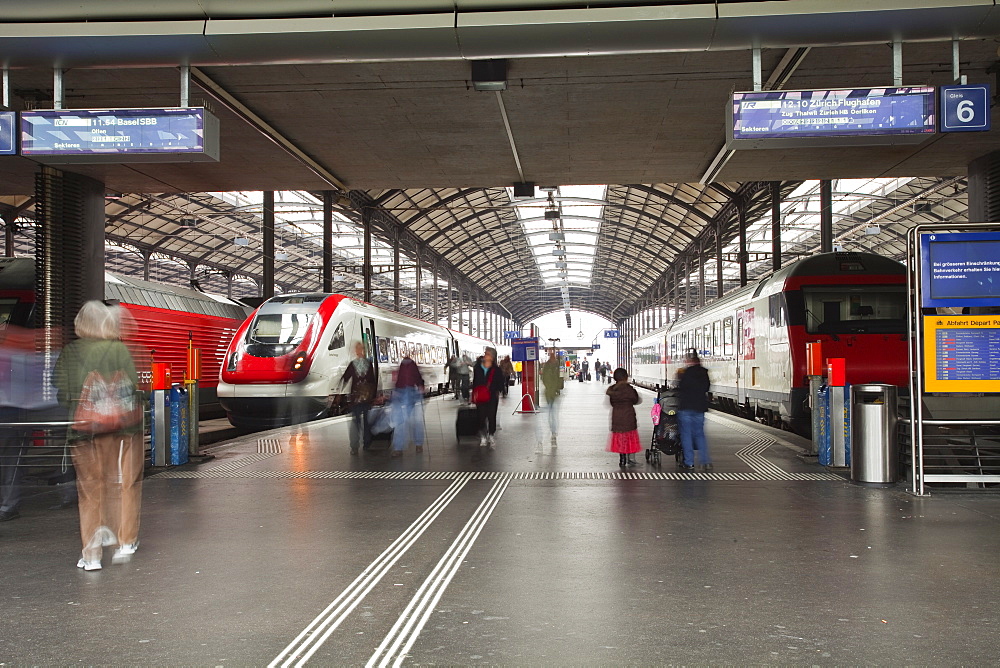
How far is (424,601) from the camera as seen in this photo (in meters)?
4.70

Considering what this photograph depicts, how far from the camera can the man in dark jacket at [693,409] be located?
9906 mm

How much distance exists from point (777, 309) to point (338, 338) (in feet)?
29.9

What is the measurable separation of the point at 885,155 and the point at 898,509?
866cm

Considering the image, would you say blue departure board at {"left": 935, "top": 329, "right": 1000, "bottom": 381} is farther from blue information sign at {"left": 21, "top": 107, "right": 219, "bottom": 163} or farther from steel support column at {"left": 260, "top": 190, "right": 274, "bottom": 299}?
steel support column at {"left": 260, "top": 190, "right": 274, "bottom": 299}

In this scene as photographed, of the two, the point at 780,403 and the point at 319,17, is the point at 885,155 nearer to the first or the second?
the point at 780,403

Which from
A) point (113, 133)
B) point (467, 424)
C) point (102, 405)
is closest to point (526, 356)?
point (467, 424)

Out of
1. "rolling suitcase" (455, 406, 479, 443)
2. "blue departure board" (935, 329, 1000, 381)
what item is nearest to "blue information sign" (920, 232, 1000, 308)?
"blue departure board" (935, 329, 1000, 381)

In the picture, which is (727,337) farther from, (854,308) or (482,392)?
(482,392)

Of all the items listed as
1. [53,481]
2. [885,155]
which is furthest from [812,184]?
[53,481]

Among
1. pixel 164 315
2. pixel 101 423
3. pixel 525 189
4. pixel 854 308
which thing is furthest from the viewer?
pixel 164 315

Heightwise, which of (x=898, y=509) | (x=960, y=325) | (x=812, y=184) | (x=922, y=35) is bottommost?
(x=898, y=509)

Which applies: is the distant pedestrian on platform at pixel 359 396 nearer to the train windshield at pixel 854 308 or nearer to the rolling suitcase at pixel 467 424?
the rolling suitcase at pixel 467 424

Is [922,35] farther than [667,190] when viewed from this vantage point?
No

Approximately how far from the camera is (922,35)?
8.78 m
